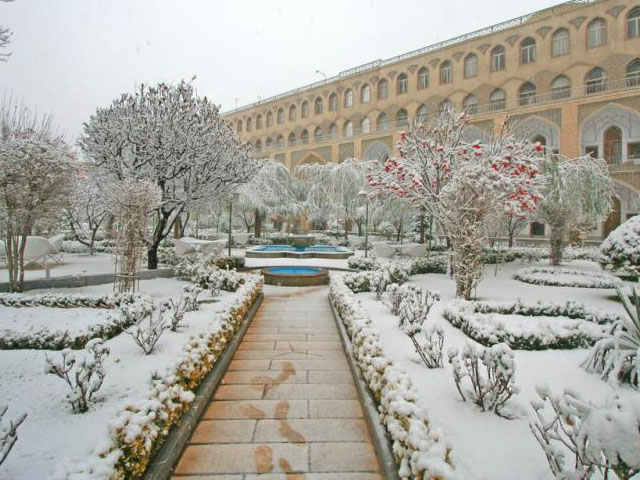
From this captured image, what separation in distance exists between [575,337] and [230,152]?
1136cm

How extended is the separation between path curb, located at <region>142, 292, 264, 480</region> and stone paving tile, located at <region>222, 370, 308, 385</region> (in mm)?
114

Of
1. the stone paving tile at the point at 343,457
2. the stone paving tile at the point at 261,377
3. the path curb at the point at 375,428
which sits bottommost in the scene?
the stone paving tile at the point at 343,457

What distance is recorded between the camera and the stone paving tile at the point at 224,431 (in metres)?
3.23

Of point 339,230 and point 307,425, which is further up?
point 339,230

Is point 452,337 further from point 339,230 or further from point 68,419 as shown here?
point 339,230

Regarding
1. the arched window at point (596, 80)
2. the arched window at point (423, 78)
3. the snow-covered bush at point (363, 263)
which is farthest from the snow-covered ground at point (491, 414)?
the arched window at point (423, 78)

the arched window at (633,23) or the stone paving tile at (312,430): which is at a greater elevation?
the arched window at (633,23)

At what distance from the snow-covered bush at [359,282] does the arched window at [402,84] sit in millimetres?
29826

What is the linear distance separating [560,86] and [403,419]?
31623mm

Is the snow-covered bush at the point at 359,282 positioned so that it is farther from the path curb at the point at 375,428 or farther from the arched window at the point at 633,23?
the arched window at the point at 633,23

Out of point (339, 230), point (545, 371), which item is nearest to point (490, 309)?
point (545, 371)

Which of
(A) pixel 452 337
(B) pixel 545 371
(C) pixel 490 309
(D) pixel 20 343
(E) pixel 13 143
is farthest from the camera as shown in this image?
(E) pixel 13 143

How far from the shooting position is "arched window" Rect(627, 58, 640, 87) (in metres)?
24.4

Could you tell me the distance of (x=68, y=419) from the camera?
327cm
